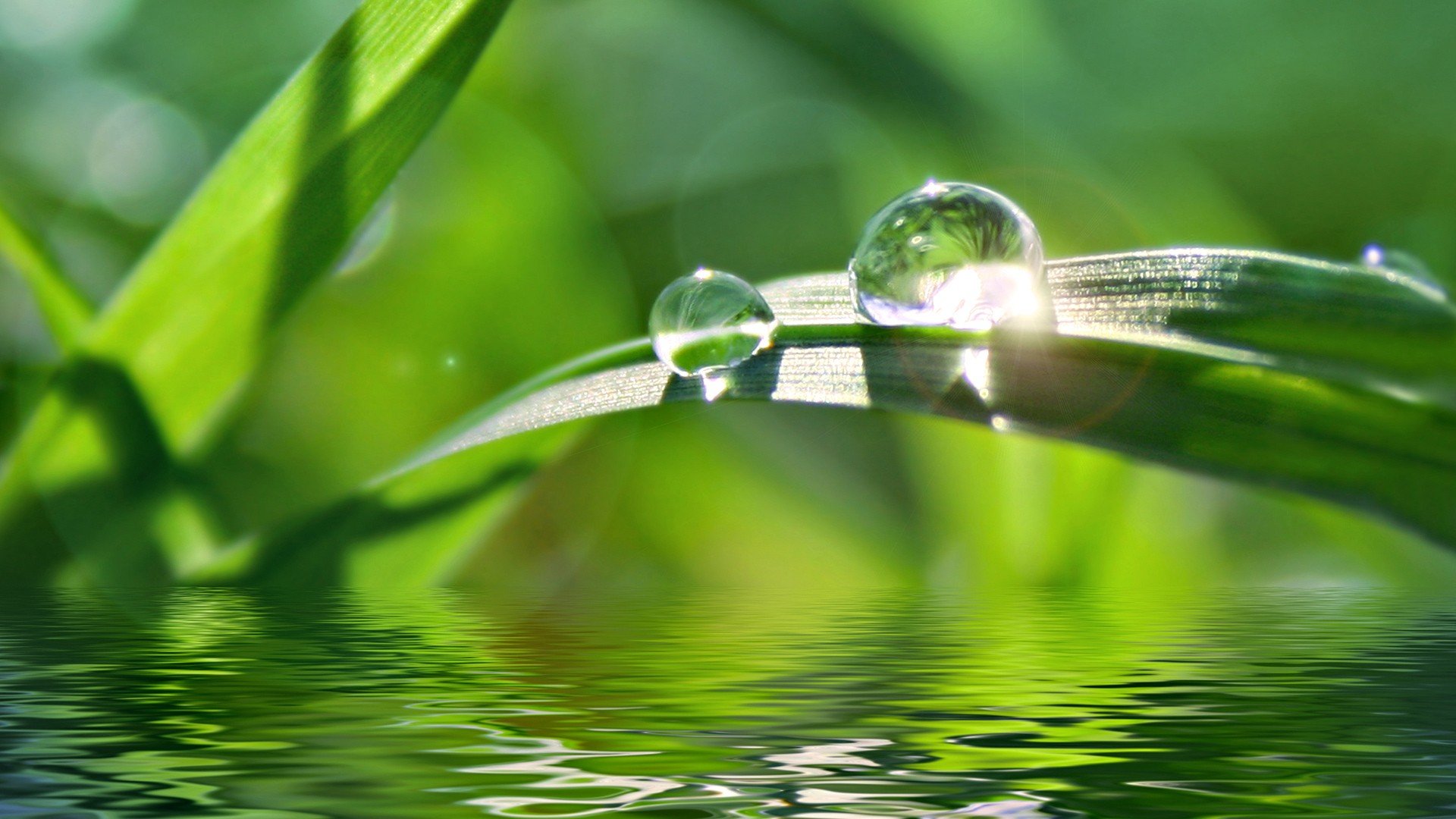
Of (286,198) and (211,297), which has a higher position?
(286,198)

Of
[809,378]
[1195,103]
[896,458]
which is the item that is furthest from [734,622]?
[1195,103]

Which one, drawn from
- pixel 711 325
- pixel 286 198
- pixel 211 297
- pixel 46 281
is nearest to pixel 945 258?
pixel 711 325

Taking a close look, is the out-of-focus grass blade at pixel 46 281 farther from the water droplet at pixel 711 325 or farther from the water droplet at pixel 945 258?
the water droplet at pixel 945 258

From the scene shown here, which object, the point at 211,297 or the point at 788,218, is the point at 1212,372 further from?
the point at 788,218

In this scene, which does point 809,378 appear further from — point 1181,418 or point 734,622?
point 734,622

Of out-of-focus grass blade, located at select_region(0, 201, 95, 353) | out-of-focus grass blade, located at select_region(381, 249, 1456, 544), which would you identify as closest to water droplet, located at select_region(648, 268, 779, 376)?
out-of-focus grass blade, located at select_region(381, 249, 1456, 544)
